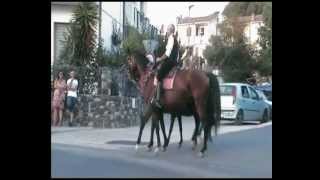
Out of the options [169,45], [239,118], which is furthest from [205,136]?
[169,45]

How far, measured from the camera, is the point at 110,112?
3.01 metres

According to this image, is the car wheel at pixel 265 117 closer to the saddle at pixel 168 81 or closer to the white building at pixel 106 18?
the saddle at pixel 168 81

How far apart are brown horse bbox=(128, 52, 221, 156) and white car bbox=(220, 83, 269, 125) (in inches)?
2.2

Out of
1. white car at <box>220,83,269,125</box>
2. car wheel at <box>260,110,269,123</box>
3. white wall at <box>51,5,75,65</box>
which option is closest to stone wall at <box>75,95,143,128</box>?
white wall at <box>51,5,75,65</box>

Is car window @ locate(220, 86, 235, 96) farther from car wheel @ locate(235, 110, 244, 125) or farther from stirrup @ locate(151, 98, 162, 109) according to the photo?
stirrup @ locate(151, 98, 162, 109)

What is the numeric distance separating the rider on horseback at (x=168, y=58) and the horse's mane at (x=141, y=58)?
8cm

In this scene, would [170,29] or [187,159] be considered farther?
[187,159]

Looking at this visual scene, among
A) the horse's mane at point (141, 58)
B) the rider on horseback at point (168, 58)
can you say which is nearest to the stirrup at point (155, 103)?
the rider on horseback at point (168, 58)

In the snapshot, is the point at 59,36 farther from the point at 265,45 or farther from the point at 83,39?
the point at 265,45

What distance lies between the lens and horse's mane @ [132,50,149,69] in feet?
9.27

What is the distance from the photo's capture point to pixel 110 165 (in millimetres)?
A: 3361

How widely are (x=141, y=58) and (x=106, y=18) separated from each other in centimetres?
37

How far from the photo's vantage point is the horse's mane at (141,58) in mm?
2826
